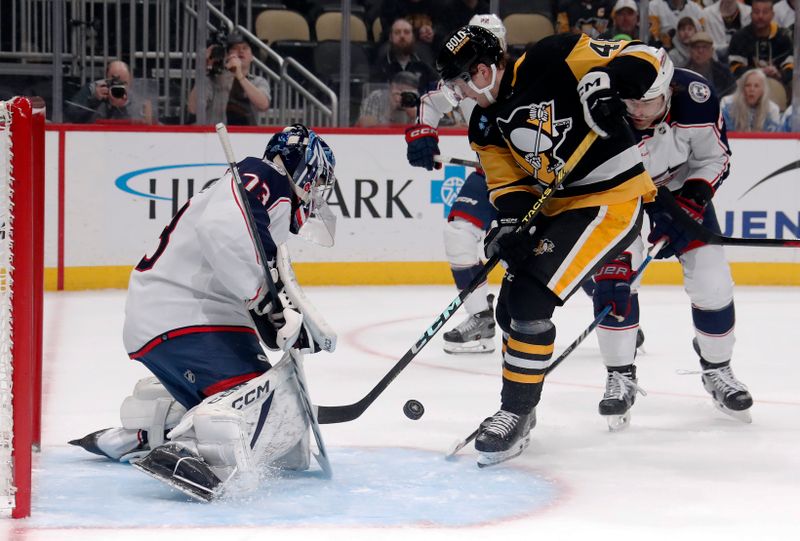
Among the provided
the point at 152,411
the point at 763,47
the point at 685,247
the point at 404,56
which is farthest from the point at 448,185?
the point at 152,411

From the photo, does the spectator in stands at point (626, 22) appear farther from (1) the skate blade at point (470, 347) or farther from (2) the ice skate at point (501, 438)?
(2) the ice skate at point (501, 438)

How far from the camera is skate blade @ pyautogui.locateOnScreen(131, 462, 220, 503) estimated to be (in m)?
2.67

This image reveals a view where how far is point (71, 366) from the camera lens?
452 cm

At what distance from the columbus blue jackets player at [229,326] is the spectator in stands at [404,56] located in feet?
13.2

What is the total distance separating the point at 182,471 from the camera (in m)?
2.69

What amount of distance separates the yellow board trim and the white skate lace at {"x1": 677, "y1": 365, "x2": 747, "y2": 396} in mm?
2955

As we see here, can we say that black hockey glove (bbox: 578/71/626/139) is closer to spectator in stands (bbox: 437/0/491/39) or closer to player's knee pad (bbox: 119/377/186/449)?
player's knee pad (bbox: 119/377/186/449)

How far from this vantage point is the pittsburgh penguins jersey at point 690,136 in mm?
3686

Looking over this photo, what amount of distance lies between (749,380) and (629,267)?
3.06 ft

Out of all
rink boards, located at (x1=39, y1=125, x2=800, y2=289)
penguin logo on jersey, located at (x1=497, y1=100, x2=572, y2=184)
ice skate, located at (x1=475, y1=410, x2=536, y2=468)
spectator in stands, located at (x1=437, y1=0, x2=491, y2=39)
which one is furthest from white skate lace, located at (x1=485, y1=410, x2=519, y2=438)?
spectator in stands, located at (x1=437, y1=0, x2=491, y2=39)

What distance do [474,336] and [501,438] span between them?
188cm

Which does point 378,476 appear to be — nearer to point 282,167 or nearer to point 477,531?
point 477,531

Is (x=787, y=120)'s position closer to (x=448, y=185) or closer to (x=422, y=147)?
A: (x=448, y=185)

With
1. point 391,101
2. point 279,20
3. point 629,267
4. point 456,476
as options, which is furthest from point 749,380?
point 279,20
